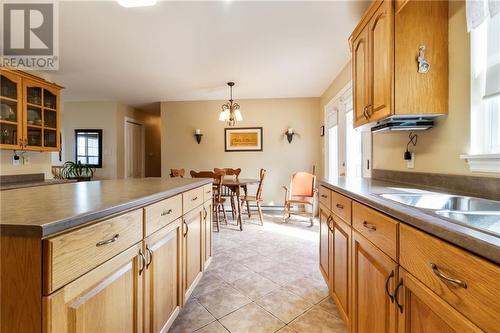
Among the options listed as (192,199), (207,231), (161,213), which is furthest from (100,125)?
(161,213)

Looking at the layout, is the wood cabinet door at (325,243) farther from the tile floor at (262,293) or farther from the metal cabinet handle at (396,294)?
the metal cabinet handle at (396,294)

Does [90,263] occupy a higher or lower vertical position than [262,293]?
higher

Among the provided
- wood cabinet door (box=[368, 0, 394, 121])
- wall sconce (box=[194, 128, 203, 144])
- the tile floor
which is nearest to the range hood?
wood cabinet door (box=[368, 0, 394, 121])

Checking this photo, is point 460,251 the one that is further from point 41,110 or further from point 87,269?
point 41,110

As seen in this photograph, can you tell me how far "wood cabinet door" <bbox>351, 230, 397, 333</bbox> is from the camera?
0.89 metres

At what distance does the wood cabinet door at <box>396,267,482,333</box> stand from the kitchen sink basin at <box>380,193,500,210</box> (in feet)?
1.38

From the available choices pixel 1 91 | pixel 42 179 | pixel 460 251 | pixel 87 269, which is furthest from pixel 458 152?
pixel 42 179

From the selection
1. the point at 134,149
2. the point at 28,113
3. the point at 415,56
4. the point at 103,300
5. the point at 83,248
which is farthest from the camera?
the point at 134,149

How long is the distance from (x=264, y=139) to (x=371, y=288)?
4.27 metres

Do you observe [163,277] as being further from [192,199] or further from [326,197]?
[326,197]

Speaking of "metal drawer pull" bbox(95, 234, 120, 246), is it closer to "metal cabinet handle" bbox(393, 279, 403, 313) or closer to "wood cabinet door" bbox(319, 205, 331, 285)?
"metal cabinet handle" bbox(393, 279, 403, 313)

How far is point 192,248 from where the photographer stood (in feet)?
5.72

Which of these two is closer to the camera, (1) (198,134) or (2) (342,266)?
(2) (342,266)

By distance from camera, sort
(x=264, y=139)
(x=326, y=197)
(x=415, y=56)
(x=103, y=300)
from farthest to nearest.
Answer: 1. (x=264, y=139)
2. (x=326, y=197)
3. (x=415, y=56)
4. (x=103, y=300)
